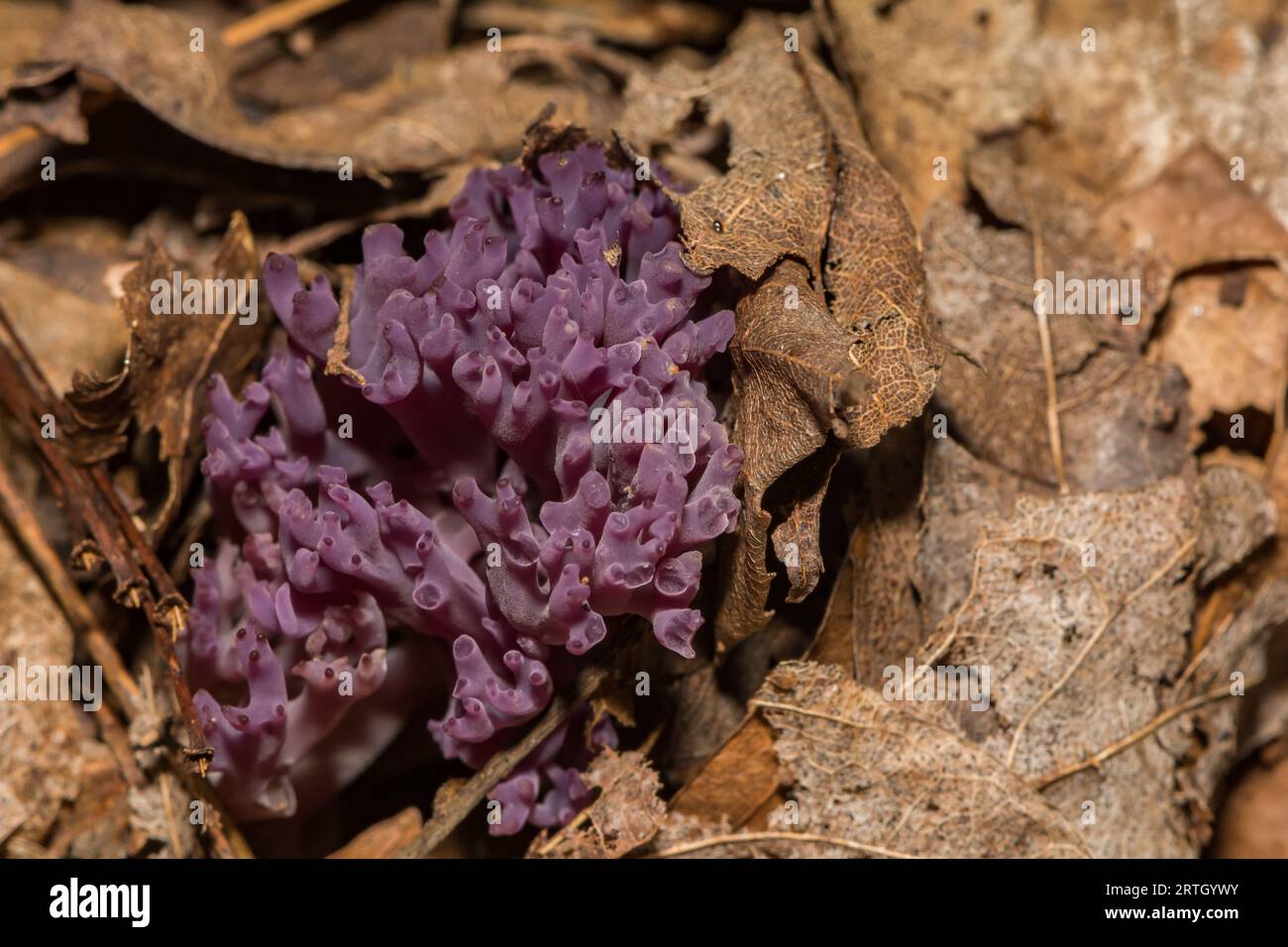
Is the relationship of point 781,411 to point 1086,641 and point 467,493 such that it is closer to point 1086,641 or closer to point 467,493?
point 467,493

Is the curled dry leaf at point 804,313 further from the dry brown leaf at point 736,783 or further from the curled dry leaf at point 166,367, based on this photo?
the curled dry leaf at point 166,367

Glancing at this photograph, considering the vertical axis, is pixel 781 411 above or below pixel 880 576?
above

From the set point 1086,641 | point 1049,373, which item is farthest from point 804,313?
point 1086,641

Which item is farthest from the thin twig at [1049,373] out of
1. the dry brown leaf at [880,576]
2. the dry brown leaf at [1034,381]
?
the dry brown leaf at [880,576]

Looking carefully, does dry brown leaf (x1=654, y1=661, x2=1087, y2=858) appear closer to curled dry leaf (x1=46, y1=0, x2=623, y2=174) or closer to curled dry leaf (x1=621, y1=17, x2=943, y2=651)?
curled dry leaf (x1=621, y1=17, x2=943, y2=651)

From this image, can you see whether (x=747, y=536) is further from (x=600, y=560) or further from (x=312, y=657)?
(x=312, y=657)

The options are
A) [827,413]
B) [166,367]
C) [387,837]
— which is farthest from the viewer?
[166,367]
